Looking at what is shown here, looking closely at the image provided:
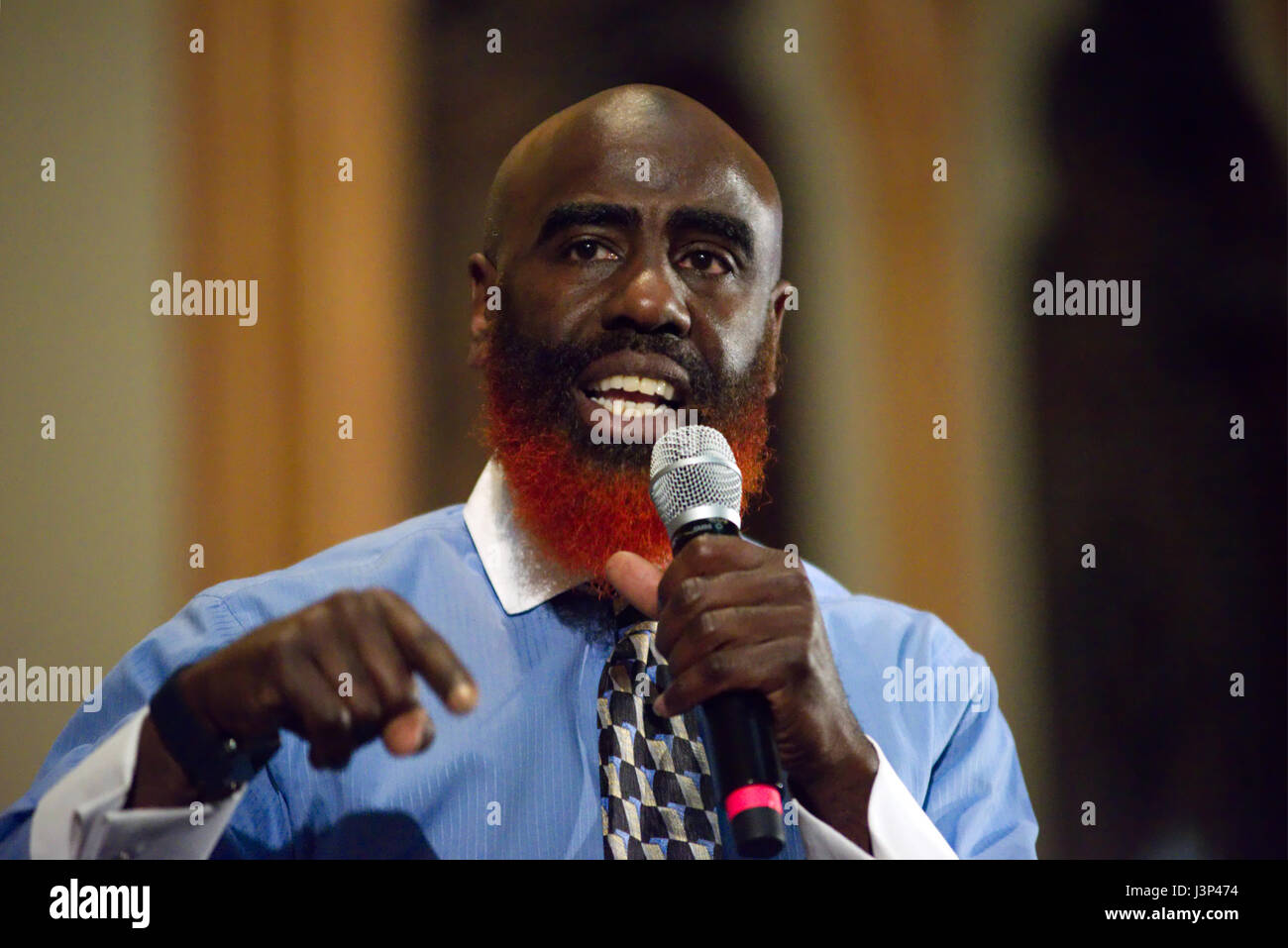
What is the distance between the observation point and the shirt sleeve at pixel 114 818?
4.34ft

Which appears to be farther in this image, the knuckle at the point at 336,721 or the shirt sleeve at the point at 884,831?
the shirt sleeve at the point at 884,831

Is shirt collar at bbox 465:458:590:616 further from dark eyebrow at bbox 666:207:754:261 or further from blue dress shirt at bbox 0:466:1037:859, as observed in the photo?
dark eyebrow at bbox 666:207:754:261

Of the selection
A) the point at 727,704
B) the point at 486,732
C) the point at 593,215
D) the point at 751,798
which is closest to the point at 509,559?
the point at 486,732

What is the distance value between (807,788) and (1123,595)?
0.80 metres

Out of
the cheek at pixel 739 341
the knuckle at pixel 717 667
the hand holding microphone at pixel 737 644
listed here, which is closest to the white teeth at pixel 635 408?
the cheek at pixel 739 341

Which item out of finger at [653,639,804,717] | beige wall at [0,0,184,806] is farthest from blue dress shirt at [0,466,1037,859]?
finger at [653,639,804,717]

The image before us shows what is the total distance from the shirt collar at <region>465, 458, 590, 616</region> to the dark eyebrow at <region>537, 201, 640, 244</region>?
1.22 feet

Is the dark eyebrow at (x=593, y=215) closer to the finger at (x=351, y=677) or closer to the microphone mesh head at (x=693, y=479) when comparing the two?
the microphone mesh head at (x=693, y=479)

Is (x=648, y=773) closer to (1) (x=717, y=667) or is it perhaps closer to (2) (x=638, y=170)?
(1) (x=717, y=667)

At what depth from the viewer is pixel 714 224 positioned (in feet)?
5.65

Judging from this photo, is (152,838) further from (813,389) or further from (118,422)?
(813,389)

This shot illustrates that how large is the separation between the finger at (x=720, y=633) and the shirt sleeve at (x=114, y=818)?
512 mm
